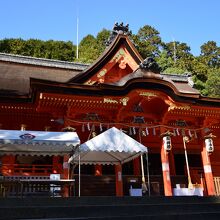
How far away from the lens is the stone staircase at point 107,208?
610 centimetres

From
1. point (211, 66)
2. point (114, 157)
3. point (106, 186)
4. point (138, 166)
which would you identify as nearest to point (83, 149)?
point (114, 157)

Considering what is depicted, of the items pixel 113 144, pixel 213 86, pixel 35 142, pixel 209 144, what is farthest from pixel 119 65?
pixel 213 86

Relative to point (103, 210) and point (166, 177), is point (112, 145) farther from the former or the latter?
point (166, 177)

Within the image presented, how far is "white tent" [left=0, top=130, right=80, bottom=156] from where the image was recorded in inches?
382

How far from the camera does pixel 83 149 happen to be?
32.8 ft

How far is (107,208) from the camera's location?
6695 mm

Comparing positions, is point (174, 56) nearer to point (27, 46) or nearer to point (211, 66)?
point (211, 66)

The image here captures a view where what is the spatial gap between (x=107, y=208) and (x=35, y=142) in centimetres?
411

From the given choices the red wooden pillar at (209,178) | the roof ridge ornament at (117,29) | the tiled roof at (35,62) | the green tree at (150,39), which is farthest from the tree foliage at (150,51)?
the red wooden pillar at (209,178)

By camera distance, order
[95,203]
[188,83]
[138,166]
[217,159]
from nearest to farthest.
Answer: [95,203] → [138,166] → [217,159] → [188,83]

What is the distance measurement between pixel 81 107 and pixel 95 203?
6068 mm

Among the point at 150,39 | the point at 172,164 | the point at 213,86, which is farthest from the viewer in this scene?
the point at 150,39

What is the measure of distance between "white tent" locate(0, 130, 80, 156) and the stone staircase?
118 inches

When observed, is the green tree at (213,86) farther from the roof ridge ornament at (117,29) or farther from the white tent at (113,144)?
the white tent at (113,144)
